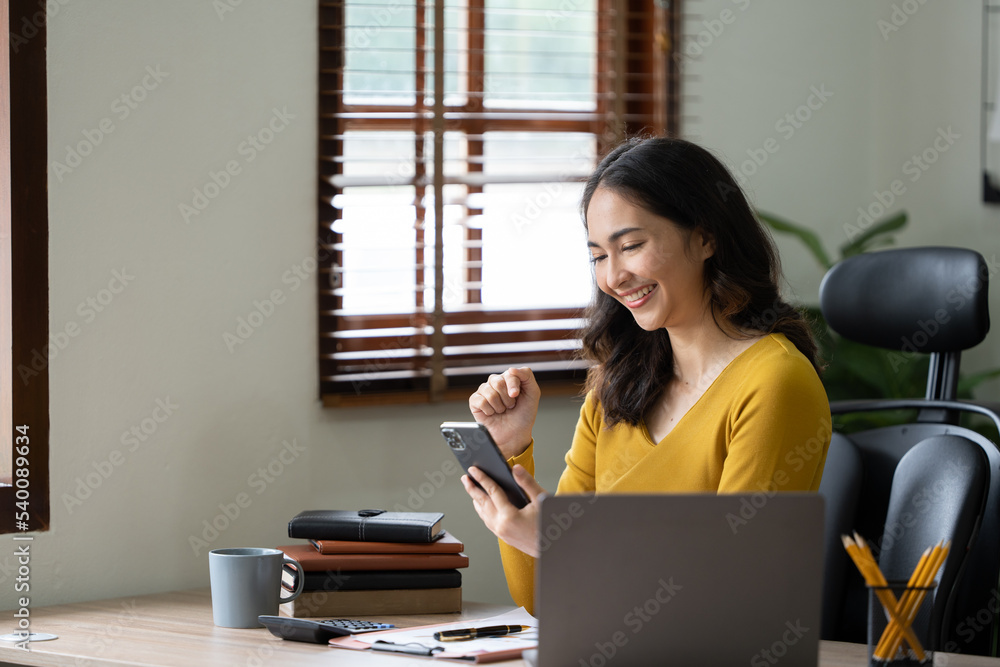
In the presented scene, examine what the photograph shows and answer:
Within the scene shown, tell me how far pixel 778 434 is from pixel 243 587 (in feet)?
2.78

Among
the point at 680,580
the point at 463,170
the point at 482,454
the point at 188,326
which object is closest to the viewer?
the point at 680,580

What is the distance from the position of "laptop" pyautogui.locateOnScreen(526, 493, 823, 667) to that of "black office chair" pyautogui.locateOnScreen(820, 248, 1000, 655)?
0.56m

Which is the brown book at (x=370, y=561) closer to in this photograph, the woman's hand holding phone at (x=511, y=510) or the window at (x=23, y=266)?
the woman's hand holding phone at (x=511, y=510)

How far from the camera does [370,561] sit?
1766 mm

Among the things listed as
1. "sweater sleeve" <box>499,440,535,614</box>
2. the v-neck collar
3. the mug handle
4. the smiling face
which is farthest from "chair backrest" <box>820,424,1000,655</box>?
the mug handle

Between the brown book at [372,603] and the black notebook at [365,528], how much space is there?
9cm

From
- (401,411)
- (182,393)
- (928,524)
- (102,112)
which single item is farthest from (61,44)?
(928,524)

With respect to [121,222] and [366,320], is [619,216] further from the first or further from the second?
[121,222]

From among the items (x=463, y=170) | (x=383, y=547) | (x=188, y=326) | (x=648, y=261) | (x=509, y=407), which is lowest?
(x=383, y=547)

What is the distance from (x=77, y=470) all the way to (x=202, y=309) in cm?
37

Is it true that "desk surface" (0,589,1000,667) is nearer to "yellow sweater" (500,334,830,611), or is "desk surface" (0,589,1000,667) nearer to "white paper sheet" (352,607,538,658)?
"white paper sheet" (352,607,538,658)

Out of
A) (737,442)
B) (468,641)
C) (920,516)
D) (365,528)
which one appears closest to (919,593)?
(737,442)

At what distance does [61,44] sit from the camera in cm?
190

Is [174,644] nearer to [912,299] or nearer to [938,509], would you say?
[938,509]
